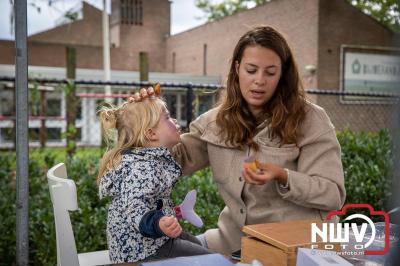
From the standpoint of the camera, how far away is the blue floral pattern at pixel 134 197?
5.11ft

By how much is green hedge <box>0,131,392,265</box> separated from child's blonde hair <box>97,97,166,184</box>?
136 centimetres

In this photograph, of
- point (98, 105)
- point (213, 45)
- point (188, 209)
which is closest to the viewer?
point (188, 209)

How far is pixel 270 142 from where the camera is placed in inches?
74.7

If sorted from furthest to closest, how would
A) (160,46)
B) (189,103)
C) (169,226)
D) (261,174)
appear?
(160,46) < (189,103) < (261,174) < (169,226)

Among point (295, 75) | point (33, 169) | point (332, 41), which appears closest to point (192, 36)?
point (332, 41)

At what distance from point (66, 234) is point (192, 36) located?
24675 mm

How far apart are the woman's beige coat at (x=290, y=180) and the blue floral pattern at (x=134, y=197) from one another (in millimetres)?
325

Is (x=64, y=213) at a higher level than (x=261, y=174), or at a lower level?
lower

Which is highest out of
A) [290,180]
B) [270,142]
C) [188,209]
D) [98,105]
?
[98,105]

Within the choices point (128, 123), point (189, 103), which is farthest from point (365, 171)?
point (128, 123)

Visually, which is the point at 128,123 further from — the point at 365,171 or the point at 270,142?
the point at 365,171

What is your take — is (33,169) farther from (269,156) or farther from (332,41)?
(332,41)

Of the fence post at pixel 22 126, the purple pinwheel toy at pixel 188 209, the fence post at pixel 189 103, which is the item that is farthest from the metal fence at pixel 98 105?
the purple pinwheel toy at pixel 188 209

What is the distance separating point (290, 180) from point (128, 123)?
640 millimetres
